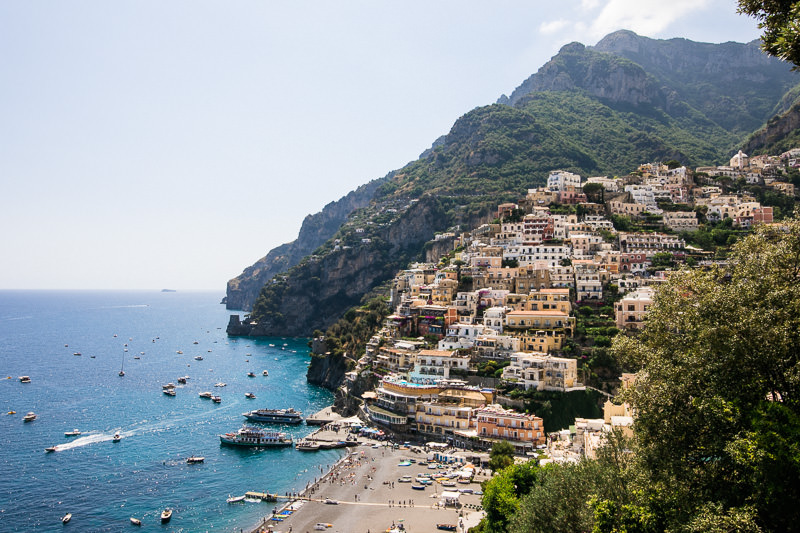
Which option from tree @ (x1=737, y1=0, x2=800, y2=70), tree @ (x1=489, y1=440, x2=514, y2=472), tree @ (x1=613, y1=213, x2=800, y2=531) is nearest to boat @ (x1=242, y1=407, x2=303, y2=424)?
tree @ (x1=489, y1=440, x2=514, y2=472)

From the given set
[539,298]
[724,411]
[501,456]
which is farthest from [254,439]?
[724,411]

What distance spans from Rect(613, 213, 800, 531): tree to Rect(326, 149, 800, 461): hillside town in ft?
58.5

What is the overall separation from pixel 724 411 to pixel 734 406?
1.35 ft

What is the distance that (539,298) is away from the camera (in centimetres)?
6469

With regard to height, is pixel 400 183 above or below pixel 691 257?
above

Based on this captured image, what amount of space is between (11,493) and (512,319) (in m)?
51.3

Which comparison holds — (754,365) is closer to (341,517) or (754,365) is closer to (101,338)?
(341,517)

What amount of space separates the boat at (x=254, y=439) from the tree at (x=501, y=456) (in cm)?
2474

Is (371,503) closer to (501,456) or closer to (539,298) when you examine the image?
(501,456)

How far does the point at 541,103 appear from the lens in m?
191

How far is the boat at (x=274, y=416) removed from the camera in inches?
2675

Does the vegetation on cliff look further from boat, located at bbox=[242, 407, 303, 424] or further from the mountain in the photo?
the mountain

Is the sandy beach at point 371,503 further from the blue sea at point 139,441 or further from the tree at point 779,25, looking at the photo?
the tree at point 779,25

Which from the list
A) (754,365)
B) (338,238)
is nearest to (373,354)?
(754,365)
